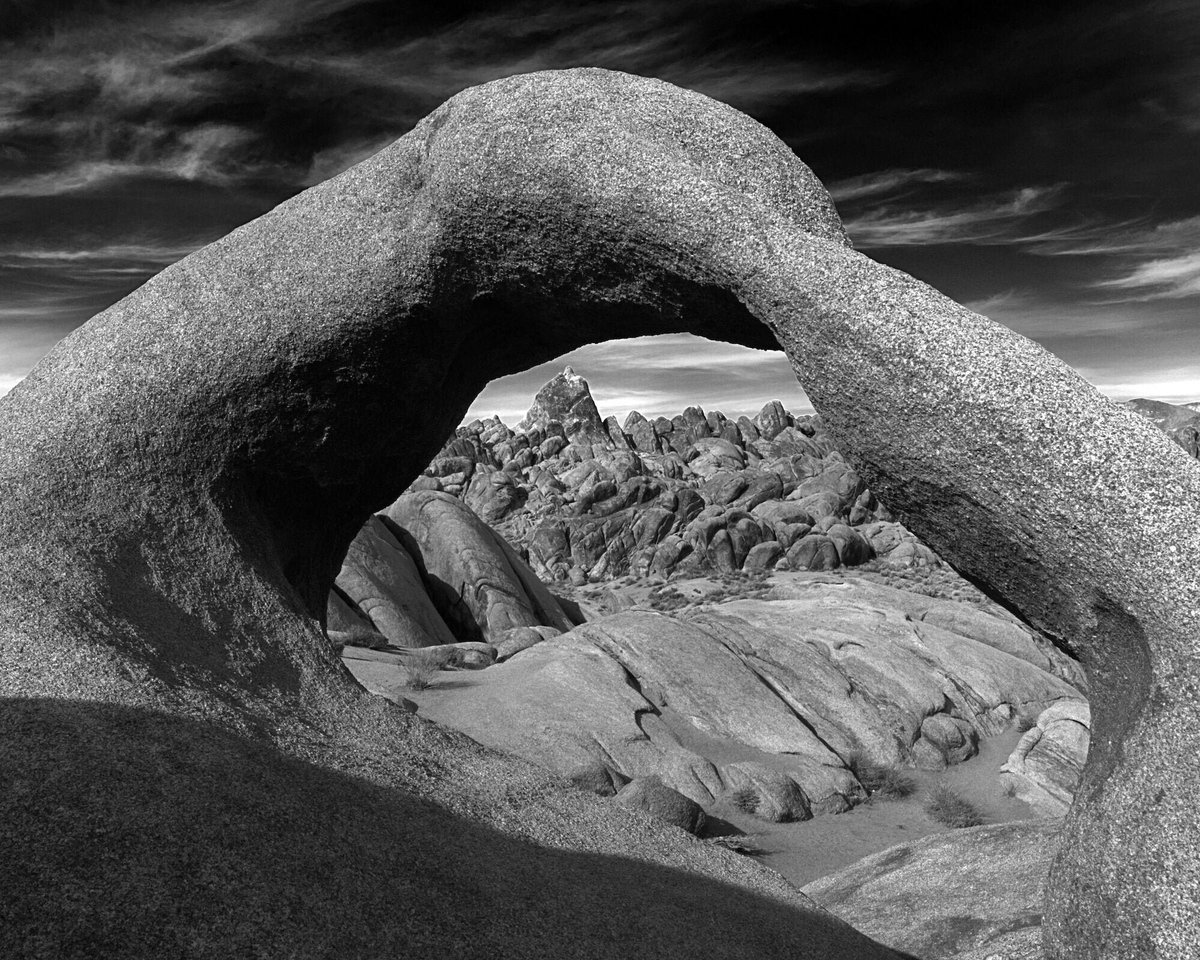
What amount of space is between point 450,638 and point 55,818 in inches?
1017

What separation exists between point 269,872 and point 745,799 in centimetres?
1318

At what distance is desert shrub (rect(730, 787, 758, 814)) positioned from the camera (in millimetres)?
16797

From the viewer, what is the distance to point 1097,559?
512 cm

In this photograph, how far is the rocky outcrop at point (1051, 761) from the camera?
18938mm

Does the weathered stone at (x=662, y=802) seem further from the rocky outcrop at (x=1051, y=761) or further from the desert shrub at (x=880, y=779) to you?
the rocky outcrop at (x=1051, y=761)

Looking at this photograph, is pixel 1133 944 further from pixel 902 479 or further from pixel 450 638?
pixel 450 638

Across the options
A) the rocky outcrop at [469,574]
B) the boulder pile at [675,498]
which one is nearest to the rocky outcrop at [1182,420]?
the boulder pile at [675,498]

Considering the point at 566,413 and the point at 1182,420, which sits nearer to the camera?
the point at 1182,420

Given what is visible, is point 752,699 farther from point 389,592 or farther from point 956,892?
point 389,592

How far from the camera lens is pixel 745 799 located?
16.9 meters

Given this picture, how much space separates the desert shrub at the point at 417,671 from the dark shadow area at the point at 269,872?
11903 mm

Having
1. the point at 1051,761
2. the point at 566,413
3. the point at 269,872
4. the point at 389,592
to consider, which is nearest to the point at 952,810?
the point at 1051,761

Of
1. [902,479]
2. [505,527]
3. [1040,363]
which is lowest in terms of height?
[505,527]

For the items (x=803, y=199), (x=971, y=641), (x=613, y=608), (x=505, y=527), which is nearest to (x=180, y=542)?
(x=803, y=199)
